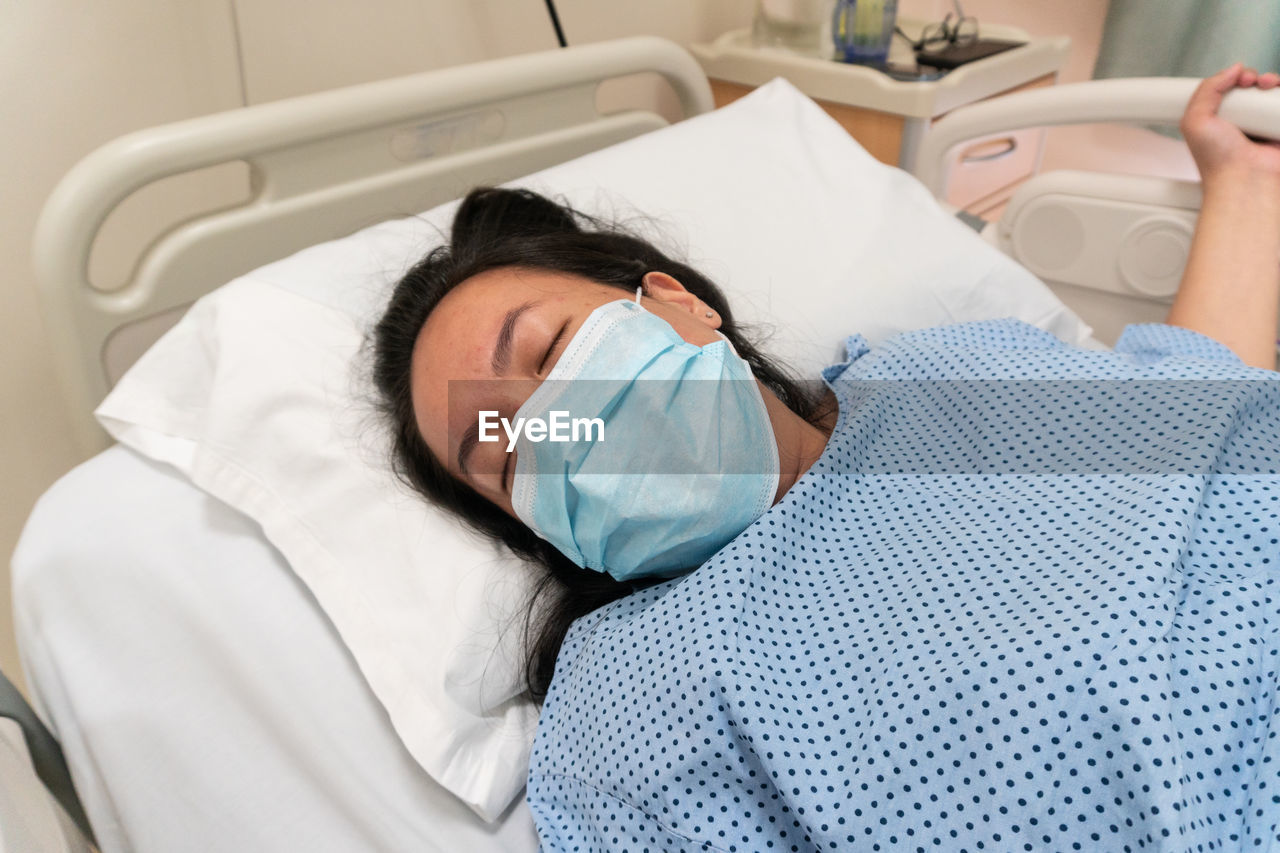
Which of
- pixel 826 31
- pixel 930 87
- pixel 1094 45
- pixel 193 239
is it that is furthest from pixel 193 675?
pixel 1094 45

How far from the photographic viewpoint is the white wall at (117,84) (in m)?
1.32

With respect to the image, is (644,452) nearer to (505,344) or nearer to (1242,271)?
(505,344)

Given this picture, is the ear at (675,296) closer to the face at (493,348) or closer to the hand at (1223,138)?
the face at (493,348)

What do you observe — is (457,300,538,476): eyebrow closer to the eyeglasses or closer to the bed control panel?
the bed control panel

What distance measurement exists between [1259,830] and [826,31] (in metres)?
1.76

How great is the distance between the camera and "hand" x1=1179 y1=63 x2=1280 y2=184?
1340 mm

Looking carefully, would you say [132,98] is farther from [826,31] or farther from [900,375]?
[826,31]

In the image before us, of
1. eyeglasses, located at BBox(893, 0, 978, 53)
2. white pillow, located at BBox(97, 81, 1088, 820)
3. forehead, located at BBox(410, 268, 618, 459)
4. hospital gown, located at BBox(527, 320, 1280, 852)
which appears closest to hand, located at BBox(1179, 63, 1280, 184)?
white pillow, located at BBox(97, 81, 1088, 820)

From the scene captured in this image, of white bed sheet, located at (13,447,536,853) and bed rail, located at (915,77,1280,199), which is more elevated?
bed rail, located at (915,77,1280,199)

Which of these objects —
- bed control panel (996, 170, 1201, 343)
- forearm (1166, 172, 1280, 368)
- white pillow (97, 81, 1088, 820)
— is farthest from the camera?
bed control panel (996, 170, 1201, 343)

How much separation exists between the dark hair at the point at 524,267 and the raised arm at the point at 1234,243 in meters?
0.60

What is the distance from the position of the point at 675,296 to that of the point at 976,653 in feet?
1.72

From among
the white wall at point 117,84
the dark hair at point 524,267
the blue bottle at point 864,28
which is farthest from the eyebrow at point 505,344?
the blue bottle at point 864,28

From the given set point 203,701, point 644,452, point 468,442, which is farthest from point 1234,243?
point 203,701
